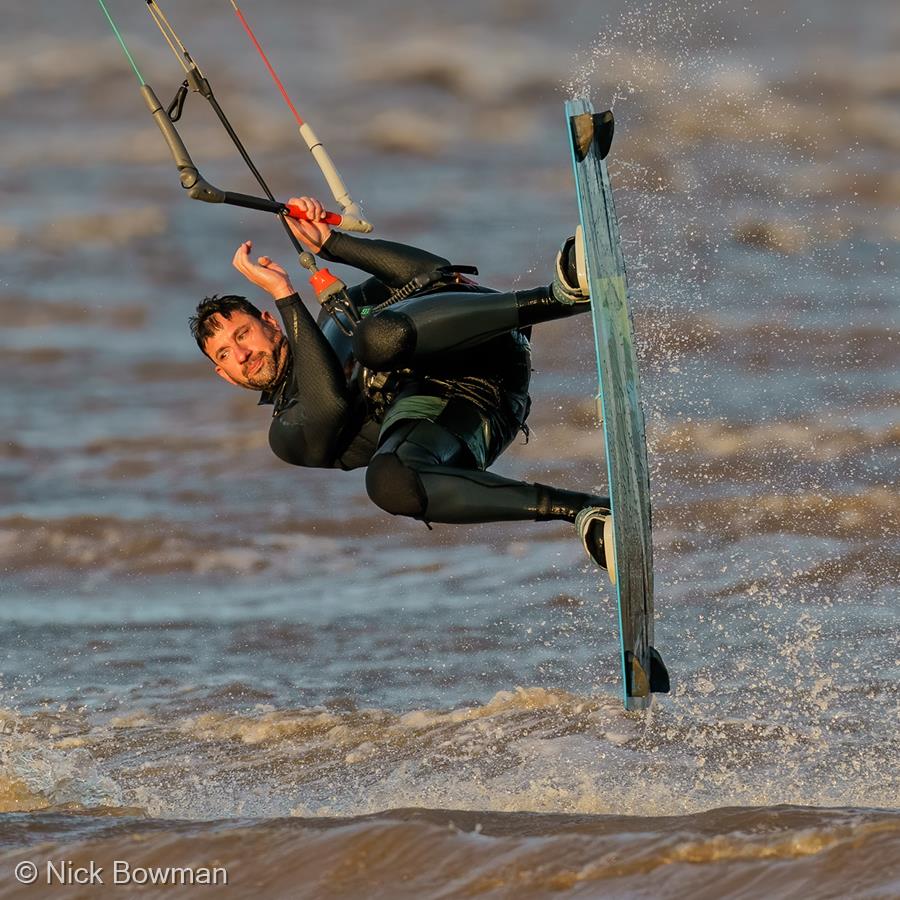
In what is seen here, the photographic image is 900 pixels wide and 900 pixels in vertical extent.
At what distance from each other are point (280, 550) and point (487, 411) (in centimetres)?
525

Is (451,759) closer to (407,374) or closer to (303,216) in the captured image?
(407,374)

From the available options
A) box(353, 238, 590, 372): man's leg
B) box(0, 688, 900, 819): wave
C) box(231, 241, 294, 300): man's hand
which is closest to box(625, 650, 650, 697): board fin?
box(0, 688, 900, 819): wave

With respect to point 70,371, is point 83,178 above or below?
above

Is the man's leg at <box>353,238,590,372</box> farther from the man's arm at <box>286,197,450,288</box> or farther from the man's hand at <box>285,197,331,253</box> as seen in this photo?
the man's hand at <box>285,197,331,253</box>

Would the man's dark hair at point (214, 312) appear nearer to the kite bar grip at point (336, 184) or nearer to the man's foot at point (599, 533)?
the kite bar grip at point (336, 184)

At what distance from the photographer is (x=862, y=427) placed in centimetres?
1065

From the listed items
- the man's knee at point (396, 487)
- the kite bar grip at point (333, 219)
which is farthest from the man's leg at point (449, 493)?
the kite bar grip at point (333, 219)

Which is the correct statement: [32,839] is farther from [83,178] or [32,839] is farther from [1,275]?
[83,178]

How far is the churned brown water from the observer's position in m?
4.21

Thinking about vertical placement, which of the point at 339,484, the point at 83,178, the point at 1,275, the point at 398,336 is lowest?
the point at 339,484

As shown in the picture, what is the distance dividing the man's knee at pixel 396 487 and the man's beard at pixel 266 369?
0.49 meters

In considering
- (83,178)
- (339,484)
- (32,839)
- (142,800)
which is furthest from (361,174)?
(32,839)

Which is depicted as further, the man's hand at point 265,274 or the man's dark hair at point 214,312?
the man's dark hair at point 214,312

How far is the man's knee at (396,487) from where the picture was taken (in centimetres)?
409
